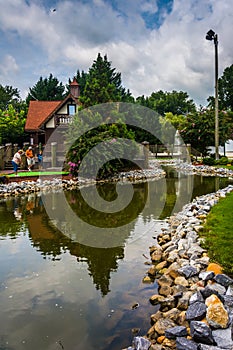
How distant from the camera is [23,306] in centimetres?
435

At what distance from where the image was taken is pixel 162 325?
3594 mm

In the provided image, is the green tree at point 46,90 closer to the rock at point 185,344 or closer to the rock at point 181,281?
the rock at point 181,281

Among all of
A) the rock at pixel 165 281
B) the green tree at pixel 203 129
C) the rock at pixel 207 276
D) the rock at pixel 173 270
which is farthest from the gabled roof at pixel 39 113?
the rock at pixel 207 276

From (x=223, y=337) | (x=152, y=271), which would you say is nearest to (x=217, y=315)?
(x=223, y=337)

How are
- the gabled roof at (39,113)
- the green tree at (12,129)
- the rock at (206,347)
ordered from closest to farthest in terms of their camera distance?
the rock at (206,347)
the gabled roof at (39,113)
the green tree at (12,129)

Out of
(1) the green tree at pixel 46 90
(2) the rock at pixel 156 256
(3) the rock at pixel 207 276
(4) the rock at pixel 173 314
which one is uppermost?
(1) the green tree at pixel 46 90

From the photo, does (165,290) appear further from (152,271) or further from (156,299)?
(152,271)

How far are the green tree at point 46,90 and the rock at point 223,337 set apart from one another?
121 ft

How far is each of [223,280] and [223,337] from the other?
1044 millimetres

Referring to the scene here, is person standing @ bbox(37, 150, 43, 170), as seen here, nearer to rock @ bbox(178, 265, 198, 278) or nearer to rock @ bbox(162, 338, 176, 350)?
rock @ bbox(178, 265, 198, 278)

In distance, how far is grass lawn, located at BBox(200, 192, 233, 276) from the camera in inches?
190

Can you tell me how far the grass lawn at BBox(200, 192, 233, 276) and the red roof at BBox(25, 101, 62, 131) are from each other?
19861mm

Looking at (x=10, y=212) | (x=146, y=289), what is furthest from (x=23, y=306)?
(x=10, y=212)

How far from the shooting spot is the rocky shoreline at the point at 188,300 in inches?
127
